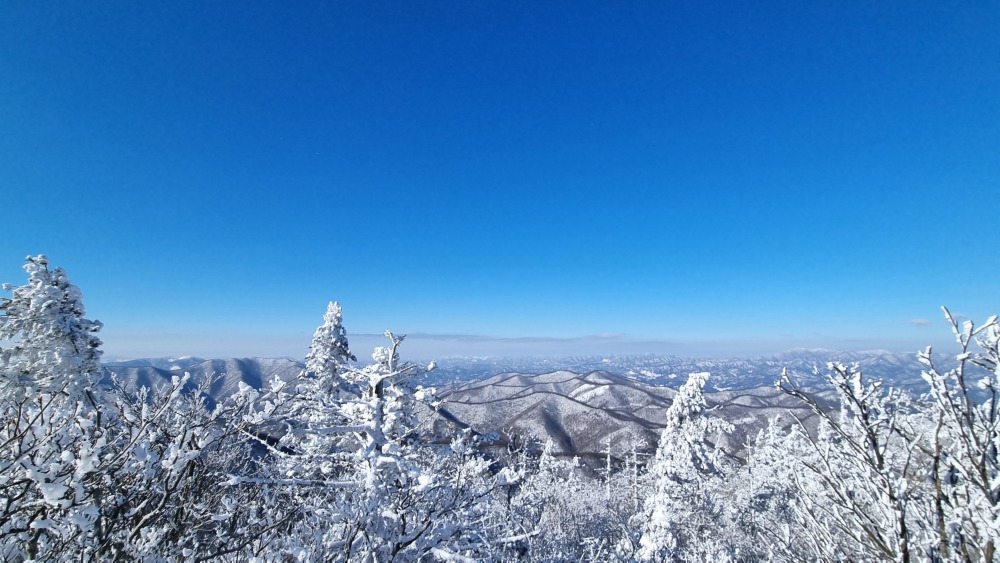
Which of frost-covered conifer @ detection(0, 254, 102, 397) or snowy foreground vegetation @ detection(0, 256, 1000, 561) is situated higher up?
frost-covered conifer @ detection(0, 254, 102, 397)

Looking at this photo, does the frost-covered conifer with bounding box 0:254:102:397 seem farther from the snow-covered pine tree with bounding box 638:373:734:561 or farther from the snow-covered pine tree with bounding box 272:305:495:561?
the snow-covered pine tree with bounding box 638:373:734:561

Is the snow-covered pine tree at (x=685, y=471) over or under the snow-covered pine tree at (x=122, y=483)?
under

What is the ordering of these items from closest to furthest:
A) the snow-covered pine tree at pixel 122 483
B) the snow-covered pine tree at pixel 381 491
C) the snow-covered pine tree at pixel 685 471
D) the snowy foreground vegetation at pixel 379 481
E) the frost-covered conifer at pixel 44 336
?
the snow-covered pine tree at pixel 122 483, the snowy foreground vegetation at pixel 379 481, the snow-covered pine tree at pixel 381 491, the frost-covered conifer at pixel 44 336, the snow-covered pine tree at pixel 685 471

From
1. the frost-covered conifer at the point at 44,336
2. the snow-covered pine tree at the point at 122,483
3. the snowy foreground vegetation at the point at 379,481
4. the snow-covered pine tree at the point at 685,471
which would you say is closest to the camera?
the snow-covered pine tree at the point at 122,483

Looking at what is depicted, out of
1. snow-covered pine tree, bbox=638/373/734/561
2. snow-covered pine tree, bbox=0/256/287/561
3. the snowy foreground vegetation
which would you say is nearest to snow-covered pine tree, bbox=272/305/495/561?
the snowy foreground vegetation

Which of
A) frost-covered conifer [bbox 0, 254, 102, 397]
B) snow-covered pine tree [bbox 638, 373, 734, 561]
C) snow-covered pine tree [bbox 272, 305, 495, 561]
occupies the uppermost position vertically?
frost-covered conifer [bbox 0, 254, 102, 397]

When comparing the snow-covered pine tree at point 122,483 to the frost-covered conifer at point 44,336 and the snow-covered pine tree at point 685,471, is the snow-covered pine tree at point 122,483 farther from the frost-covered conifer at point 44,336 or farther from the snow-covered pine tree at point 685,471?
the snow-covered pine tree at point 685,471

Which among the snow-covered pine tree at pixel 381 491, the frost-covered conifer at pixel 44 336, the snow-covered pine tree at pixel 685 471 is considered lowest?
the snow-covered pine tree at pixel 685 471

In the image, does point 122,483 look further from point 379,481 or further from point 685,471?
point 685,471

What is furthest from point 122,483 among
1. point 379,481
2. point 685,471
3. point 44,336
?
point 685,471

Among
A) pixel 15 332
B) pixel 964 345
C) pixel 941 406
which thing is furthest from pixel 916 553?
pixel 15 332

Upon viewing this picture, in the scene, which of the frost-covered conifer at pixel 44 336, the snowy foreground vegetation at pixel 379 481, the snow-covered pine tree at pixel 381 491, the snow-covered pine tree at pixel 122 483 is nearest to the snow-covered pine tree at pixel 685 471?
the snowy foreground vegetation at pixel 379 481

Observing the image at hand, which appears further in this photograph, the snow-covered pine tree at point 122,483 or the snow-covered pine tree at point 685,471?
the snow-covered pine tree at point 685,471

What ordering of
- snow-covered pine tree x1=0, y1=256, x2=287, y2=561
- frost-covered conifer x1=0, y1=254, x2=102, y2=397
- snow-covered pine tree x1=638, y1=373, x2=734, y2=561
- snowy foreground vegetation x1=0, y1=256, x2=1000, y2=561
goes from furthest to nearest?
snow-covered pine tree x1=638, y1=373, x2=734, y2=561 → frost-covered conifer x1=0, y1=254, x2=102, y2=397 → snowy foreground vegetation x1=0, y1=256, x2=1000, y2=561 → snow-covered pine tree x1=0, y1=256, x2=287, y2=561
